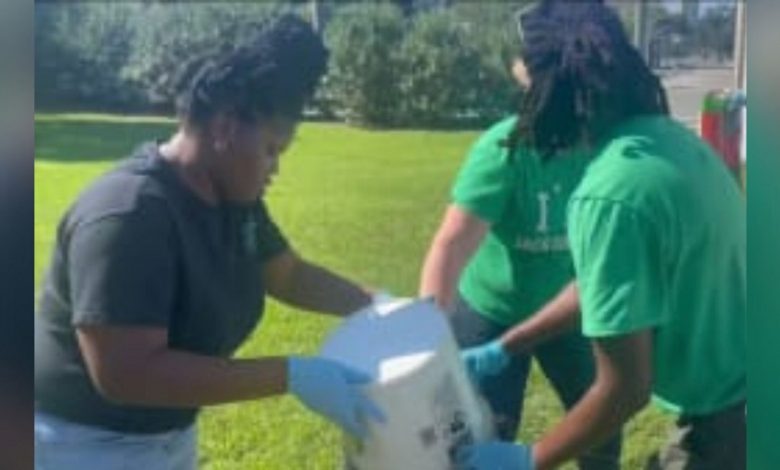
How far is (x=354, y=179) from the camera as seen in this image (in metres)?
6.74

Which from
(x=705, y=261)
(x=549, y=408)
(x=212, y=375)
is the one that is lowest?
(x=549, y=408)

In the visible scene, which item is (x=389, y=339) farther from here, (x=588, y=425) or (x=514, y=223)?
(x=514, y=223)

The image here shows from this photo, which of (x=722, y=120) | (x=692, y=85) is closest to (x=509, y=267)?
(x=722, y=120)

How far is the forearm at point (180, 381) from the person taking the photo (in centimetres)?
167

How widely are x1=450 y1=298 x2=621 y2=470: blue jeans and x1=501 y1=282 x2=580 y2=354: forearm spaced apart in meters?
0.20

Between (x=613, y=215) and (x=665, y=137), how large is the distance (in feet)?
0.68

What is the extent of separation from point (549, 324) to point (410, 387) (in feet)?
1.80

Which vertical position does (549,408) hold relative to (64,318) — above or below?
below

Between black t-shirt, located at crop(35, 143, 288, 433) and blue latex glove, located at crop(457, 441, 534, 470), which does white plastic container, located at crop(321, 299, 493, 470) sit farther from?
black t-shirt, located at crop(35, 143, 288, 433)

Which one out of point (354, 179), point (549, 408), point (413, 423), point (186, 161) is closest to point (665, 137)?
point (413, 423)

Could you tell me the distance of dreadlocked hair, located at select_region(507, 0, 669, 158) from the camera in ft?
6.22

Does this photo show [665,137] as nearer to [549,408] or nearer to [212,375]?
[212,375]

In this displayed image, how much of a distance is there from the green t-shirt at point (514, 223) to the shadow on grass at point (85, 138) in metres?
3.91

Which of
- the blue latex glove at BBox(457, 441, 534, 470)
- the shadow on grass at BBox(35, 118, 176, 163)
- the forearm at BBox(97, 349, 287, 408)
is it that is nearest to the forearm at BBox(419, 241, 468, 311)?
the blue latex glove at BBox(457, 441, 534, 470)
